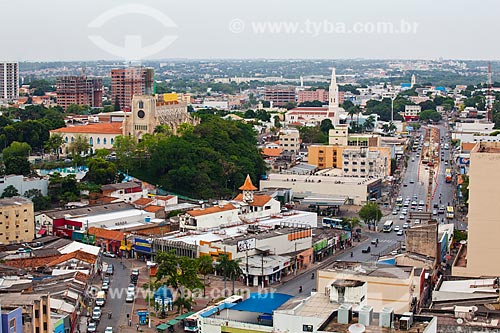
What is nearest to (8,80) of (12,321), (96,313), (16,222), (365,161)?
(365,161)

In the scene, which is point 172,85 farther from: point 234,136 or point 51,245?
point 51,245

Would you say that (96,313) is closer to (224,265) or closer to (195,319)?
(195,319)

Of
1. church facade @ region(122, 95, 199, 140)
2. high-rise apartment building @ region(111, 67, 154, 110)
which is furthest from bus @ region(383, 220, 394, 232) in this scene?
high-rise apartment building @ region(111, 67, 154, 110)

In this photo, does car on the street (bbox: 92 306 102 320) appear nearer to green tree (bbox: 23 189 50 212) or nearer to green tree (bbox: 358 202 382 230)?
green tree (bbox: 23 189 50 212)

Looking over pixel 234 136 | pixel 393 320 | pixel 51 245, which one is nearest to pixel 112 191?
pixel 51 245

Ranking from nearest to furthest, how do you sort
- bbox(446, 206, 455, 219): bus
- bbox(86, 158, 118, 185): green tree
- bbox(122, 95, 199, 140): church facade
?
bbox(446, 206, 455, 219): bus
bbox(86, 158, 118, 185): green tree
bbox(122, 95, 199, 140): church facade

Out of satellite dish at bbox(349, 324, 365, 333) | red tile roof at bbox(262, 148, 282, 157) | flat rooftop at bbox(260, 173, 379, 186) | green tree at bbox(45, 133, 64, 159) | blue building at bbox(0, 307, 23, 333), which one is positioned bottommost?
flat rooftop at bbox(260, 173, 379, 186)

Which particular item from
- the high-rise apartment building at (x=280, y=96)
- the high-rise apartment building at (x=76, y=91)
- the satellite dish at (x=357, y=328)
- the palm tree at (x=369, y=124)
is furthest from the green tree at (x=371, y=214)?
the high-rise apartment building at (x=280, y=96)
